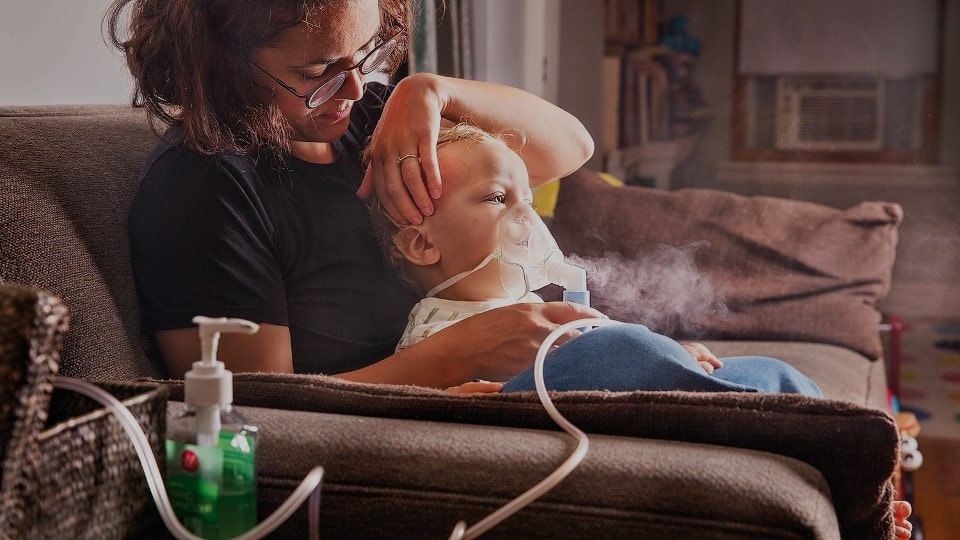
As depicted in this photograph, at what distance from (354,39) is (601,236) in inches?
19.1

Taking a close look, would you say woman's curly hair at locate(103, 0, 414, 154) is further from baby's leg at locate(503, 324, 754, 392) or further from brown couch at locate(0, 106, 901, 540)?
baby's leg at locate(503, 324, 754, 392)

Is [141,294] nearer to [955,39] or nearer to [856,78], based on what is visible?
[856,78]

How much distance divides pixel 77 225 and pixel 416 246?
39cm

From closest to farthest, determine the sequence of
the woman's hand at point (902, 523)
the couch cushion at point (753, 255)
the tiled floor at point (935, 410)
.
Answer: the woman's hand at point (902, 523), the couch cushion at point (753, 255), the tiled floor at point (935, 410)

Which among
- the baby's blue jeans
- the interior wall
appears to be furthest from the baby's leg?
the interior wall

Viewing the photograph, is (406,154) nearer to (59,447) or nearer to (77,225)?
(77,225)

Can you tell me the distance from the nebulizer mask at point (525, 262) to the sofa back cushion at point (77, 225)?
37 cm

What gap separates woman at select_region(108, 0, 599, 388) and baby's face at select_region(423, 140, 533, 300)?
26mm

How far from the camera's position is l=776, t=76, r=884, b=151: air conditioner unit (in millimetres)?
1984

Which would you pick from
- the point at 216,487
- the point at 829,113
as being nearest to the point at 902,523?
the point at 216,487

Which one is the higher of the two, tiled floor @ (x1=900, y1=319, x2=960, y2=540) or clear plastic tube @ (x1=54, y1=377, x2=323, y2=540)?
clear plastic tube @ (x1=54, y1=377, x2=323, y2=540)

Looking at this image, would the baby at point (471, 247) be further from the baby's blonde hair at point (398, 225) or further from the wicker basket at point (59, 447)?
the wicker basket at point (59, 447)

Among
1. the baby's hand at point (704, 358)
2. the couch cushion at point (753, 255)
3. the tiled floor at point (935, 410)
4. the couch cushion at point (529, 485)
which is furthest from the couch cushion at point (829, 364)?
the tiled floor at point (935, 410)

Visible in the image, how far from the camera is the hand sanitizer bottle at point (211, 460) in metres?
0.80
